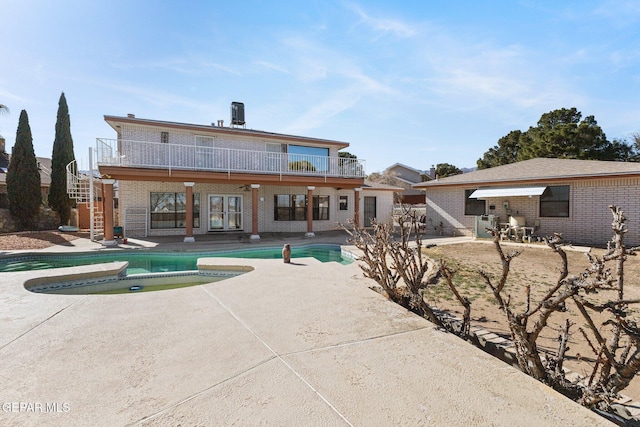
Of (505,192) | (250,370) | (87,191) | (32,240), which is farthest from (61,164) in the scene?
(505,192)

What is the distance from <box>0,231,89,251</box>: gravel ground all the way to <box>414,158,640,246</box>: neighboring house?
19283 mm

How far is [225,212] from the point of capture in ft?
55.3

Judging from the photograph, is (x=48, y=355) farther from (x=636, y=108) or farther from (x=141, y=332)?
(x=636, y=108)

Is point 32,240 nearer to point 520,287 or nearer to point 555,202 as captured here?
point 520,287

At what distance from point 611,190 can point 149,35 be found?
19798 mm

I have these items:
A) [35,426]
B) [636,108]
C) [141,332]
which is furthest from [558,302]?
[636,108]

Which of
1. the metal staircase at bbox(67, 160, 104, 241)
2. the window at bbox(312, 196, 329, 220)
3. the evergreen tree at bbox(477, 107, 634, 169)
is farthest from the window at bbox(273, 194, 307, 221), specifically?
the evergreen tree at bbox(477, 107, 634, 169)

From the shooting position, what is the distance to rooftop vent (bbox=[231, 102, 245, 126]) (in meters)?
18.2

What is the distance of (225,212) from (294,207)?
161 inches

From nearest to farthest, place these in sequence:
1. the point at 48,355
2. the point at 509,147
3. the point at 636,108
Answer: the point at 48,355, the point at 636,108, the point at 509,147

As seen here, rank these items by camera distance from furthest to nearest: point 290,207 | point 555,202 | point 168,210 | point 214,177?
point 290,207 → point 168,210 → point 555,202 → point 214,177

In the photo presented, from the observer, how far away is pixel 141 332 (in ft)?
12.8

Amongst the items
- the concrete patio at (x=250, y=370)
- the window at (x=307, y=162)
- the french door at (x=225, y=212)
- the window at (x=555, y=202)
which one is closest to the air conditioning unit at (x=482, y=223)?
the window at (x=555, y=202)

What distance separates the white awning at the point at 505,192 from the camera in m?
13.9
